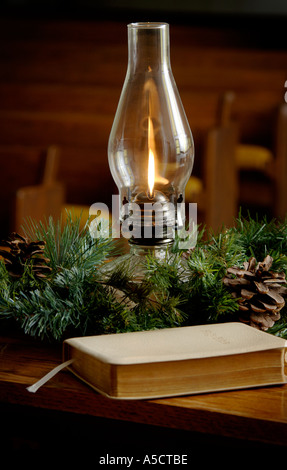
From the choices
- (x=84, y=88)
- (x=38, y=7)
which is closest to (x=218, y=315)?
(x=84, y=88)

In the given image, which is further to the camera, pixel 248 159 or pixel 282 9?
pixel 282 9

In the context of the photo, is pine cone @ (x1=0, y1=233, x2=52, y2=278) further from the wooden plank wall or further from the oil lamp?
the wooden plank wall

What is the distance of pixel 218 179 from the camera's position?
2908 mm

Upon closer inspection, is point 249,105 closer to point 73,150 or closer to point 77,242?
point 73,150

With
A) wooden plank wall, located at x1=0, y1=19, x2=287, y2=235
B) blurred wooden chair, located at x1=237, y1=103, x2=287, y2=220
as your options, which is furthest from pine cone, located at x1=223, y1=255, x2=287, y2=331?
wooden plank wall, located at x1=0, y1=19, x2=287, y2=235

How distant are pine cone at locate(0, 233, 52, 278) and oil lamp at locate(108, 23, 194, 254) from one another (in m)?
0.11

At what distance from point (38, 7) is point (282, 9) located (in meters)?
1.59

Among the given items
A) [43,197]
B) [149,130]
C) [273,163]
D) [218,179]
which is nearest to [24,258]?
[149,130]

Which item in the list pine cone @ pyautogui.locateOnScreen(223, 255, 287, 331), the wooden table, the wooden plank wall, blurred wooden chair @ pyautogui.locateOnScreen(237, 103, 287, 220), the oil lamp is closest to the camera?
the wooden table

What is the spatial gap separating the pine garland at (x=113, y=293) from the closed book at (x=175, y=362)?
6 centimetres

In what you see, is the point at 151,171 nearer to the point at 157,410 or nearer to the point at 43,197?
the point at 157,410

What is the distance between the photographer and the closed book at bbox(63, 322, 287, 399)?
1.77 ft
